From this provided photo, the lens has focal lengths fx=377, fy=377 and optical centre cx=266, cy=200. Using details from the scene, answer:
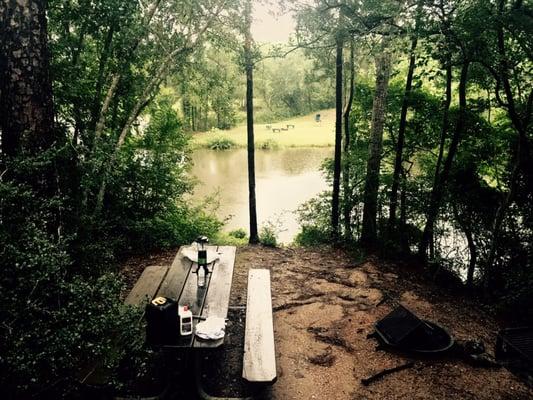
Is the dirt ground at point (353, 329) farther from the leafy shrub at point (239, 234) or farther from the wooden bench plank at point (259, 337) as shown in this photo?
the leafy shrub at point (239, 234)

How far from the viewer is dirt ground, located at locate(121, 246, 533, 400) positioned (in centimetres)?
388

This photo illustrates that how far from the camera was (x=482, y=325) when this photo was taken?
5496 millimetres

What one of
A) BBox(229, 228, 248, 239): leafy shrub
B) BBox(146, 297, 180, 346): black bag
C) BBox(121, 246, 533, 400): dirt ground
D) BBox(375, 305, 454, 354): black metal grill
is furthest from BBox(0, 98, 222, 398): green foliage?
BBox(229, 228, 248, 239): leafy shrub

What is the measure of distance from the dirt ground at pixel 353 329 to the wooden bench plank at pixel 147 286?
153cm

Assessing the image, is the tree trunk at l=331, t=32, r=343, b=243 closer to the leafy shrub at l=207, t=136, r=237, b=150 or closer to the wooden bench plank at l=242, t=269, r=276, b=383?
the wooden bench plank at l=242, t=269, r=276, b=383

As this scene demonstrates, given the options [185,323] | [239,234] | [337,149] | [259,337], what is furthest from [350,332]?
[239,234]

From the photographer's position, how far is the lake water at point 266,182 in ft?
44.6

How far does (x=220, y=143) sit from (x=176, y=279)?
2390 centimetres

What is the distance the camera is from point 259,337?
370 cm

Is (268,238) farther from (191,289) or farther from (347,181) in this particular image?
(191,289)

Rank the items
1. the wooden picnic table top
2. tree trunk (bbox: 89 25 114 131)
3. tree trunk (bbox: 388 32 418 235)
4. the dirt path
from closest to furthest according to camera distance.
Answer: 1. the wooden picnic table top
2. the dirt path
3. tree trunk (bbox: 89 25 114 131)
4. tree trunk (bbox: 388 32 418 235)

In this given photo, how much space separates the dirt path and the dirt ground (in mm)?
11

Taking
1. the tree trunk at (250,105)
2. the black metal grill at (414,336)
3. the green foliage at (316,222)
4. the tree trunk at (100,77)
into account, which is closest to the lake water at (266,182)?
the green foliage at (316,222)

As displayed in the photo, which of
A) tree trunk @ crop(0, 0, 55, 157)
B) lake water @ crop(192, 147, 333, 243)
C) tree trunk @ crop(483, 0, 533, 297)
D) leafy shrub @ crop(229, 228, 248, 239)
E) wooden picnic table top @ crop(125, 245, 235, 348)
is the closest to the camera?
tree trunk @ crop(0, 0, 55, 157)
